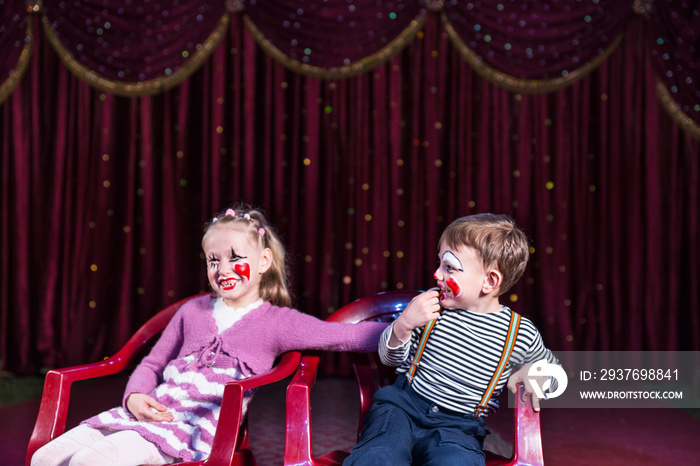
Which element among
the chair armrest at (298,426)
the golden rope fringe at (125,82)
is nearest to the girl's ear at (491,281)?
the chair armrest at (298,426)

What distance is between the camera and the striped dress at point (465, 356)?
1.65 metres

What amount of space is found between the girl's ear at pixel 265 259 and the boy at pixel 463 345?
1.73 ft

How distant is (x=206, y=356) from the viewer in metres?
1.88

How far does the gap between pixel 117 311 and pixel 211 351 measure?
8.04 ft

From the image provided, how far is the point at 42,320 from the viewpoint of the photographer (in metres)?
4.08

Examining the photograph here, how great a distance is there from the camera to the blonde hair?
2023 mm

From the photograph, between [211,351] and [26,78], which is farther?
[26,78]

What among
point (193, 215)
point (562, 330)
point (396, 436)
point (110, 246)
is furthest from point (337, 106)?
point (396, 436)

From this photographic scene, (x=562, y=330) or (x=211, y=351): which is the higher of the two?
(x=211, y=351)

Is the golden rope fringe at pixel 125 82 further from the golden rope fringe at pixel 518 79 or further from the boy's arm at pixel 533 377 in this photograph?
the boy's arm at pixel 533 377

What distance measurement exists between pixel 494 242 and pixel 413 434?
56 centimetres

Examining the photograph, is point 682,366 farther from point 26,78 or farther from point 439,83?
point 26,78

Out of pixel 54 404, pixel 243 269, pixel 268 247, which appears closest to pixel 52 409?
pixel 54 404

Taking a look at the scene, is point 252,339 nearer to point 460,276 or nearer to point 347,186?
point 460,276
